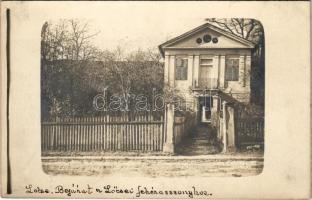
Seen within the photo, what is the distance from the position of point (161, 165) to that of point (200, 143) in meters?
0.25

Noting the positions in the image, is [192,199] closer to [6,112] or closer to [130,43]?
[130,43]

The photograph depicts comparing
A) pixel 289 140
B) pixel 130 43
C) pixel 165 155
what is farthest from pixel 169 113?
pixel 289 140

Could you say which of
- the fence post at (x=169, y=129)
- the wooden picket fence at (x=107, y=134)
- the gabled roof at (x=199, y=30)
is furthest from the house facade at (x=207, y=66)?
the wooden picket fence at (x=107, y=134)

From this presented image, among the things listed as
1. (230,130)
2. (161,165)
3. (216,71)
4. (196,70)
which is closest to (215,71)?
(216,71)

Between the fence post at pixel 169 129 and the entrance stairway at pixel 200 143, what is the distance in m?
0.05

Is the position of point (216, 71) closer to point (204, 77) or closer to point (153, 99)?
point (204, 77)

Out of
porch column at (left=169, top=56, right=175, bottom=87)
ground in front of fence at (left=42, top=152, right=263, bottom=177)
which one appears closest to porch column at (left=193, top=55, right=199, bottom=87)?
porch column at (left=169, top=56, right=175, bottom=87)

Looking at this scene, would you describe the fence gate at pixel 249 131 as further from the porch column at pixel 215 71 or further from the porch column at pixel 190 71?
the porch column at pixel 190 71

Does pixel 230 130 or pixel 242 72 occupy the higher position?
pixel 242 72

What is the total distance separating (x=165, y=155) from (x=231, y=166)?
1.24ft

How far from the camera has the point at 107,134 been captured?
252cm

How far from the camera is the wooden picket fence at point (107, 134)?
8.22 feet

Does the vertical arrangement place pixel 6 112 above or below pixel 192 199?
above

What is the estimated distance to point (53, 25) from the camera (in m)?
2.47
